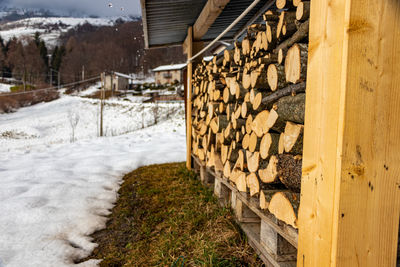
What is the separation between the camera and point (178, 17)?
175 inches

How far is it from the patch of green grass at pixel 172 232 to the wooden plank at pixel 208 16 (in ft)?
7.99

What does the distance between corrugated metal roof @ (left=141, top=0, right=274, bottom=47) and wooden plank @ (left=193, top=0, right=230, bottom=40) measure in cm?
17

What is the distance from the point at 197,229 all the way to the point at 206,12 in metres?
2.93

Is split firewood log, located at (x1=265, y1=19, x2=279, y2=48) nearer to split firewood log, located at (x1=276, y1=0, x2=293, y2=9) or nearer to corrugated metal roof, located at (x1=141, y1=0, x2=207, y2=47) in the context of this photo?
split firewood log, located at (x1=276, y1=0, x2=293, y2=9)

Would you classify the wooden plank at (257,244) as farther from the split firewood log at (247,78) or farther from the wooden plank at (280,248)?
the split firewood log at (247,78)

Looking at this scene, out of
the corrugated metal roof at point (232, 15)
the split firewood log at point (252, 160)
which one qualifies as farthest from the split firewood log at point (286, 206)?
the corrugated metal roof at point (232, 15)

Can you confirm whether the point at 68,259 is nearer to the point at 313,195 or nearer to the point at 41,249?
the point at 41,249

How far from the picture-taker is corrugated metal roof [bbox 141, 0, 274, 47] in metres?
3.88

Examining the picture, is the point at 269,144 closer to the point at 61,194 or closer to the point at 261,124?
the point at 261,124

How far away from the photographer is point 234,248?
2.15 m

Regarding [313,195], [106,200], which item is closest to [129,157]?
[106,200]

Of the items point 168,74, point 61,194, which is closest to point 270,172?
point 61,194

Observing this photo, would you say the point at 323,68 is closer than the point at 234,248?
Yes

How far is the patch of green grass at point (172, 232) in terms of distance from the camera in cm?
215
